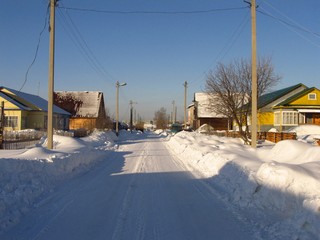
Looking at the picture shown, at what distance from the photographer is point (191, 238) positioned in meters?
6.17

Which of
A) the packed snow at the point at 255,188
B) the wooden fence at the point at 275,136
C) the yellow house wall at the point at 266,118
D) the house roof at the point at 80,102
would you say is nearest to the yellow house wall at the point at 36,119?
the house roof at the point at 80,102

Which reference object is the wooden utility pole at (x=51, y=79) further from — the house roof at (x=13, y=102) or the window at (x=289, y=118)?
the window at (x=289, y=118)

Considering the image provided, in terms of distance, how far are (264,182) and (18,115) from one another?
40.2 metres

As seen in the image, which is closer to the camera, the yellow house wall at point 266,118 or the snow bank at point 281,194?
the snow bank at point 281,194

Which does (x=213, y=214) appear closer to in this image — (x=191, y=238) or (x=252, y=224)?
(x=252, y=224)

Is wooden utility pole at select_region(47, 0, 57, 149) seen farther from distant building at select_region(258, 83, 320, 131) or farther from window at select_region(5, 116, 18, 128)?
distant building at select_region(258, 83, 320, 131)

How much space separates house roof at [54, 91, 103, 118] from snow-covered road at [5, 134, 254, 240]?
57667 mm

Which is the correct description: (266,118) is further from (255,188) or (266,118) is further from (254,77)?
(255,188)

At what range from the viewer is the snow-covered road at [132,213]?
638 centimetres

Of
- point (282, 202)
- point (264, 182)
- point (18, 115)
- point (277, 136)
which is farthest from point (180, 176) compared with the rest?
point (18, 115)

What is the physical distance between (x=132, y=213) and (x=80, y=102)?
64.6 m

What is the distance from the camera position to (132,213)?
780cm

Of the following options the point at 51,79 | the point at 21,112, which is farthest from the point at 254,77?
the point at 21,112

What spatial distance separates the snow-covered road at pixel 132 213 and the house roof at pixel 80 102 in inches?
2270
